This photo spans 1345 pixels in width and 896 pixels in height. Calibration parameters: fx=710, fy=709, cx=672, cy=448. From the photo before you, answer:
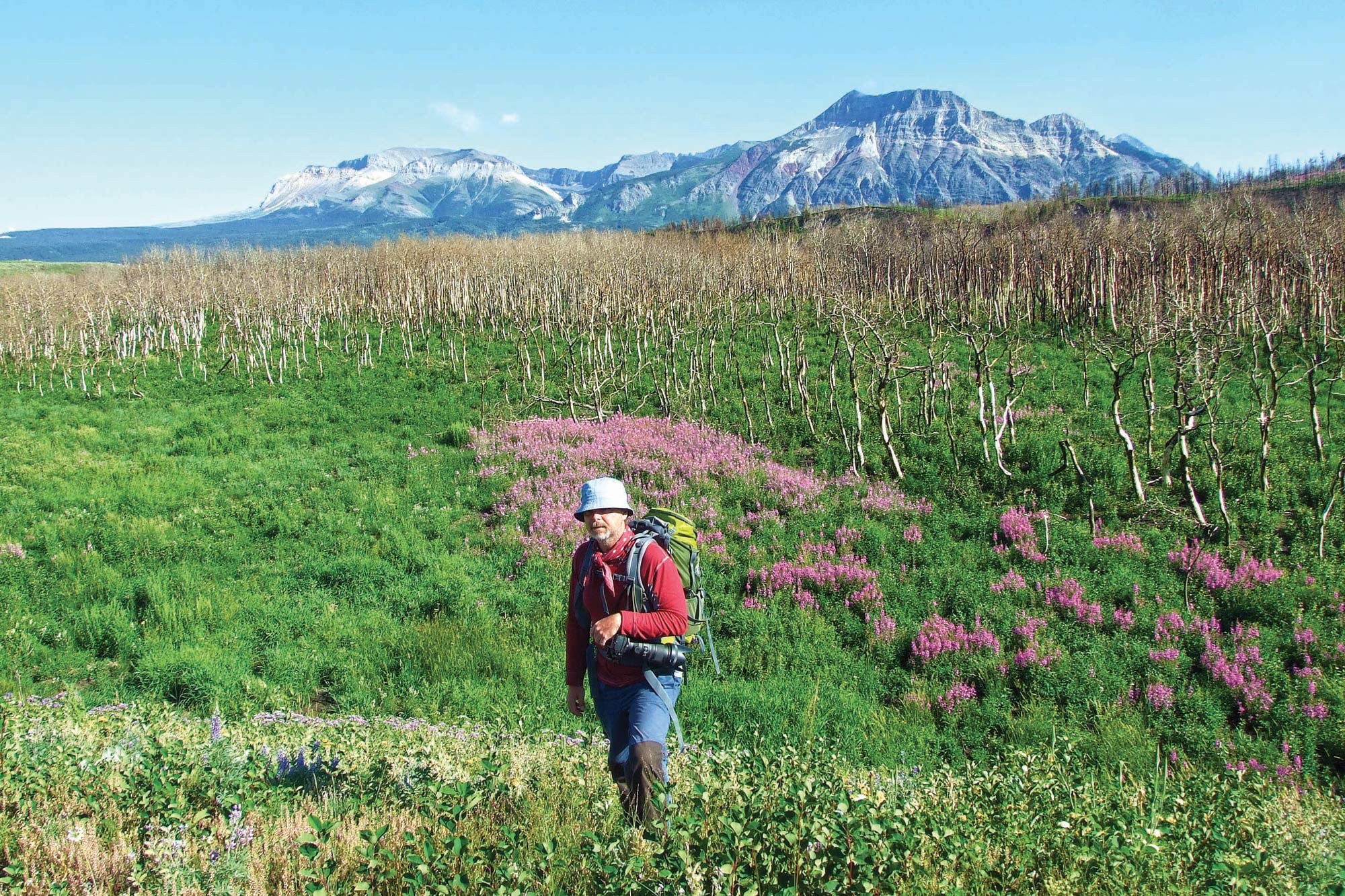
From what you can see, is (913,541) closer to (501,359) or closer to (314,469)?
(314,469)

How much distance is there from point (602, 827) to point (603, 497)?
1.89m

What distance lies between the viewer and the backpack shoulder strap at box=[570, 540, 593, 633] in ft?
15.2

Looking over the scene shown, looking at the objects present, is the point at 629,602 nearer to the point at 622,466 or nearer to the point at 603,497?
the point at 603,497

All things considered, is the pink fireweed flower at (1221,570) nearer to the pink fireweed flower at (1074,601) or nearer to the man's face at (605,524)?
the pink fireweed flower at (1074,601)

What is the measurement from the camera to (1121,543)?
11.0 metres

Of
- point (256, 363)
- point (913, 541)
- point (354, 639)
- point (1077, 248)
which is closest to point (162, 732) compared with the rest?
point (354, 639)

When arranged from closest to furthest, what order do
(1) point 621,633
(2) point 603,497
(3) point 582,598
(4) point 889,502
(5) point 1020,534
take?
1. (1) point 621,633
2. (2) point 603,497
3. (3) point 582,598
4. (5) point 1020,534
5. (4) point 889,502

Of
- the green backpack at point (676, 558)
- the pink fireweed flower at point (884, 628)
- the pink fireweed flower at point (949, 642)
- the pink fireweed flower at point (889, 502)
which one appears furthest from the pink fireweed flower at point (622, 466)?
the green backpack at point (676, 558)

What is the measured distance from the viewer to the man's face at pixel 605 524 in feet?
14.9

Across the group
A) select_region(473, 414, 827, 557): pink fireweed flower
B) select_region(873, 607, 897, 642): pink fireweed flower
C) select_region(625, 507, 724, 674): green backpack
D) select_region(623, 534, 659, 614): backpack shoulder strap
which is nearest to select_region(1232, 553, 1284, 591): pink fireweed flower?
select_region(873, 607, 897, 642): pink fireweed flower

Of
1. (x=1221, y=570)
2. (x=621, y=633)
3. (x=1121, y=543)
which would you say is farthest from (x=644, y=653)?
(x=1121, y=543)

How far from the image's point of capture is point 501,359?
31.6 m

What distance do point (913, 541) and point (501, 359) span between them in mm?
23461

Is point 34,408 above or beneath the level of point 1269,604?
above
